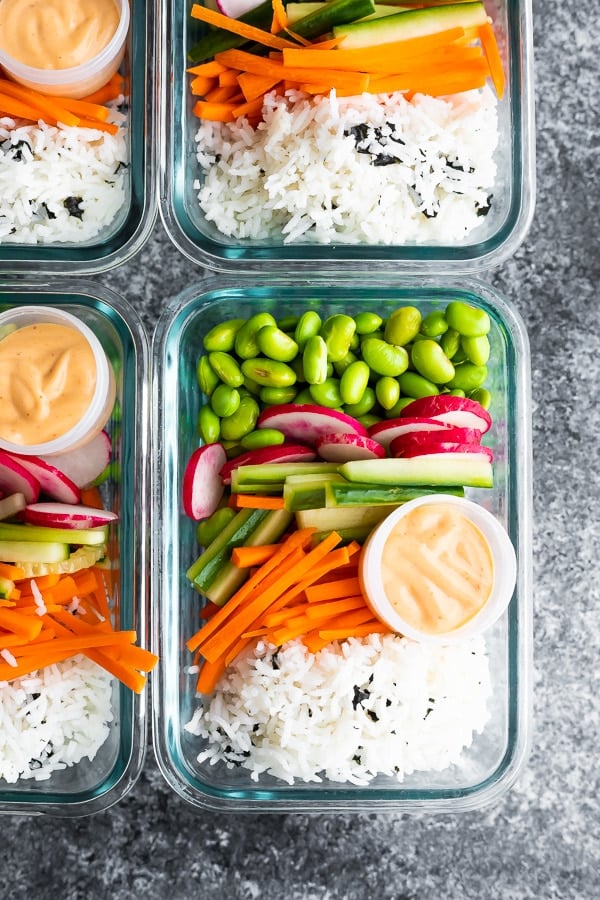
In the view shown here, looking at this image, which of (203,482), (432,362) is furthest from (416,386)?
(203,482)

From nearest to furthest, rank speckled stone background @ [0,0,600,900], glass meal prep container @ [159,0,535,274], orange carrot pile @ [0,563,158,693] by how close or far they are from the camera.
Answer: orange carrot pile @ [0,563,158,693]
glass meal prep container @ [159,0,535,274]
speckled stone background @ [0,0,600,900]

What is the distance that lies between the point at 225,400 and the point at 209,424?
6 centimetres

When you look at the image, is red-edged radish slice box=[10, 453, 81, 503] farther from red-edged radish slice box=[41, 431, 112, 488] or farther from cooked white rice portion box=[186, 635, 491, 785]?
cooked white rice portion box=[186, 635, 491, 785]

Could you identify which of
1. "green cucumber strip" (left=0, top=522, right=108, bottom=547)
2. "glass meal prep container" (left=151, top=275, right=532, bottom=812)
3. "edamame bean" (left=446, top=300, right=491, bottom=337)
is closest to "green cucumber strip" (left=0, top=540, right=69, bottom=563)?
"green cucumber strip" (left=0, top=522, right=108, bottom=547)

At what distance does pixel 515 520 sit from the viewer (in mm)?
1856

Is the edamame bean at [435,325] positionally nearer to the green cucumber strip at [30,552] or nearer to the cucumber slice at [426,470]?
the cucumber slice at [426,470]

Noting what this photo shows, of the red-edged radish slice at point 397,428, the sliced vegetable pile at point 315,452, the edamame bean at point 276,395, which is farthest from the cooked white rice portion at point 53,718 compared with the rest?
the red-edged radish slice at point 397,428

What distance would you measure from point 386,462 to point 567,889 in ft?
3.98

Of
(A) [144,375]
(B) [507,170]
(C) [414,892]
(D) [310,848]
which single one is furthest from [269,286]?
(C) [414,892]

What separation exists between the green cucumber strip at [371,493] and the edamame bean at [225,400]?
278 mm

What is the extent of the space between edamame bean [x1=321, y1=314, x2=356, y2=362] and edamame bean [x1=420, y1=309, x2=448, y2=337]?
0.55 ft

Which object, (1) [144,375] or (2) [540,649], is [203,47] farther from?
(2) [540,649]

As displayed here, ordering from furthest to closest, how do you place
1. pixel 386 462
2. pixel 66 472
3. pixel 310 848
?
pixel 310 848 → pixel 66 472 → pixel 386 462

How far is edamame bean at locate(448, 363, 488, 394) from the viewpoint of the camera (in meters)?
1.82
